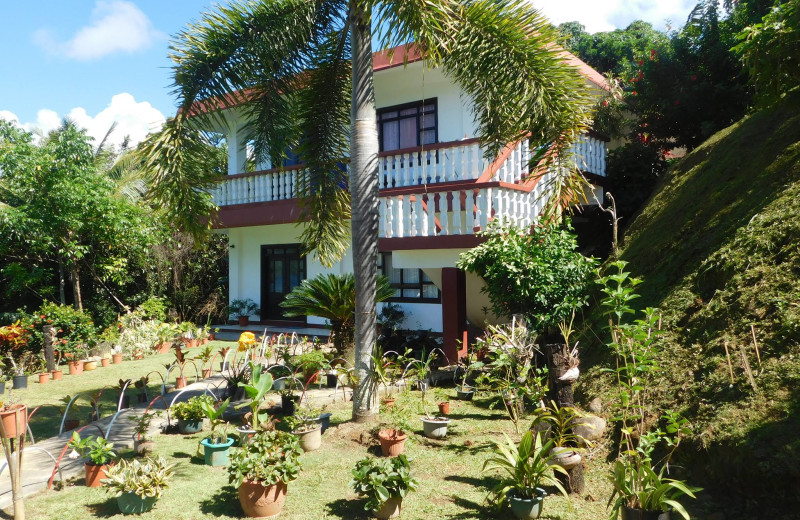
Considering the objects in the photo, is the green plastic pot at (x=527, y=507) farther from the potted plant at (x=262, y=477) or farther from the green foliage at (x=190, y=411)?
the green foliage at (x=190, y=411)

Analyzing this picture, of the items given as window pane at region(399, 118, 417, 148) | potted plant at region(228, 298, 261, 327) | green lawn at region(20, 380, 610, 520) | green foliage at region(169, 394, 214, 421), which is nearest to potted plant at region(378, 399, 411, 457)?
green lawn at region(20, 380, 610, 520)

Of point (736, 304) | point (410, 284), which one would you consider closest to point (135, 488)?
point (736, 304)

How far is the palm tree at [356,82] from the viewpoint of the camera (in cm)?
677

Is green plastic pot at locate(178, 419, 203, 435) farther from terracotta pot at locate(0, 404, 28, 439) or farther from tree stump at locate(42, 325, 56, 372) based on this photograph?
tree stump at locate(42, 325, 56, 372)

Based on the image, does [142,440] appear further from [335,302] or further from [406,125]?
[406,125]

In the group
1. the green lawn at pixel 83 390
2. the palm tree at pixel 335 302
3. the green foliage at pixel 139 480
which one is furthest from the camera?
the palm tree at pixel 335 302

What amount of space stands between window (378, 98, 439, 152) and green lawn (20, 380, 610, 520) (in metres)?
9.26

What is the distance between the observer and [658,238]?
924cm

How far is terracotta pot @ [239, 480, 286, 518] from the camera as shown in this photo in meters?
4.93

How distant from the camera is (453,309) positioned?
1012 centimetres

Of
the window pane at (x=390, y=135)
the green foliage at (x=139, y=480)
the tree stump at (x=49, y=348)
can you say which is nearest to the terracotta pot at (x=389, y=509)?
the green foliage at (x=139, y=480)

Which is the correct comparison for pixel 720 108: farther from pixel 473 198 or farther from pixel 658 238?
pixel 473 198

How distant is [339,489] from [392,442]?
0.96m

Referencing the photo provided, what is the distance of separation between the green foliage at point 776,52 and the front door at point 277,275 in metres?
12.2
